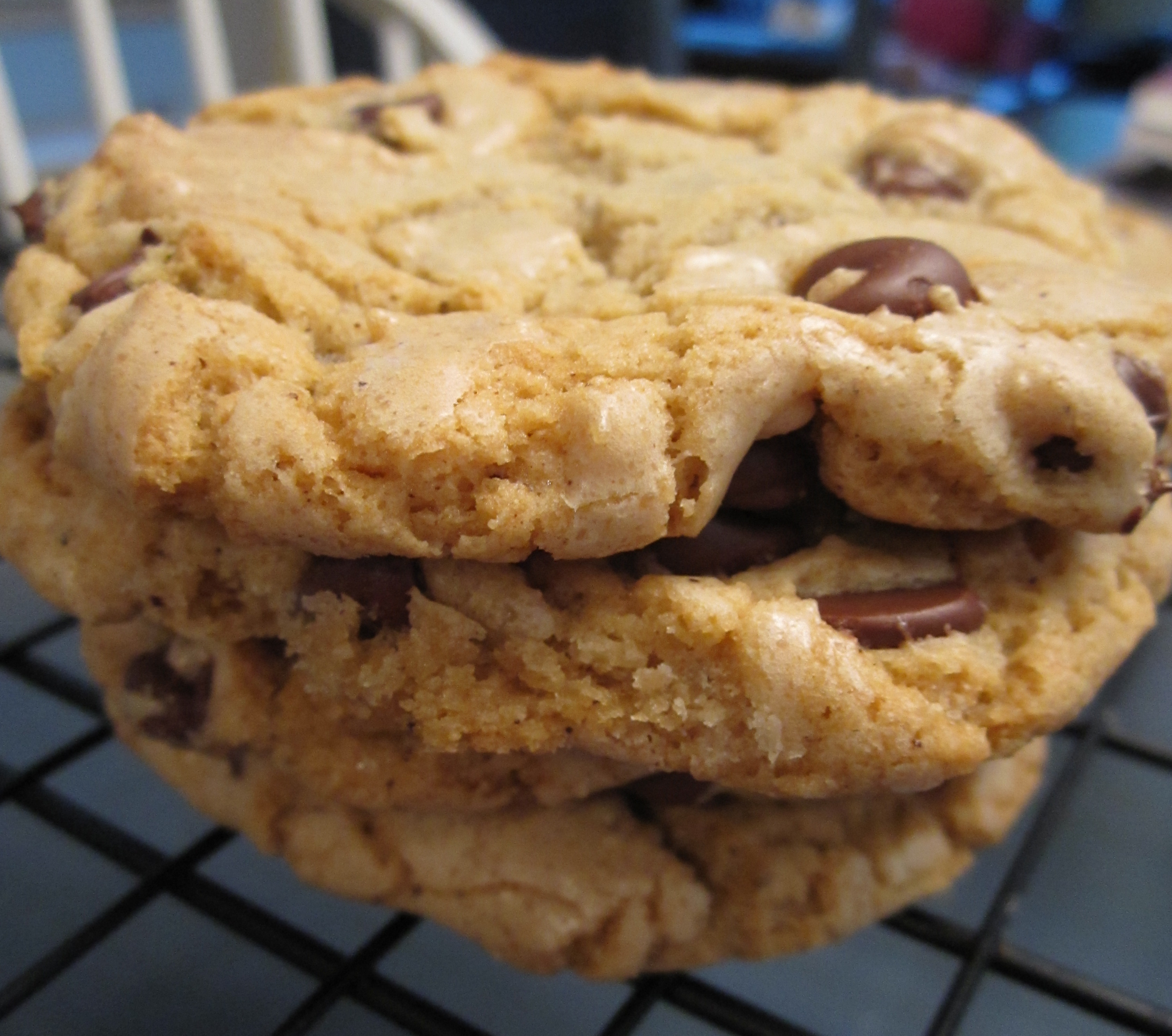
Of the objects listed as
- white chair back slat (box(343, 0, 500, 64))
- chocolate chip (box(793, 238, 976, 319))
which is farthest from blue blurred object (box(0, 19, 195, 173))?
chocolate chip (box(793, 238, 976, 319))

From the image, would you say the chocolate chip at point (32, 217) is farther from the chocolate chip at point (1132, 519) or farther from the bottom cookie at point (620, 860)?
the chocolate chip at point (1132, 519)

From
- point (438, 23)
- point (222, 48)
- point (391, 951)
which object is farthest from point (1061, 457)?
point (222, 48)

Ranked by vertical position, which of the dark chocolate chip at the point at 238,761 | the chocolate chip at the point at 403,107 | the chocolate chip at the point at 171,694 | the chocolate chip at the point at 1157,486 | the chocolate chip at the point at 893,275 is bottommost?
the dark chocolate chip at the point at 238,761

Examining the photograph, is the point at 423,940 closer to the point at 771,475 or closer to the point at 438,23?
the point at 771,475

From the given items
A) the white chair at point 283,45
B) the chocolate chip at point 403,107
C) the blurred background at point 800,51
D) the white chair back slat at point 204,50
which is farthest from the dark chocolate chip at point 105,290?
the blurred background at point 800,51

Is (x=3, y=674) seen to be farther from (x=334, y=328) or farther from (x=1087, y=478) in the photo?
(x=1087, y=478)

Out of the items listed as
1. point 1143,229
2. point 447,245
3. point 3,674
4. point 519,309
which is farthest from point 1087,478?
point 3,674
